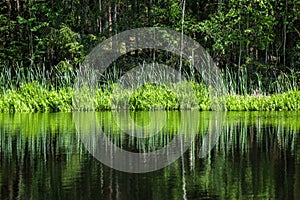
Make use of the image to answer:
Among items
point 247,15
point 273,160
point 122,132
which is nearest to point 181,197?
point 273,160

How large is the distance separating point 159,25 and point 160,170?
16.4 meters

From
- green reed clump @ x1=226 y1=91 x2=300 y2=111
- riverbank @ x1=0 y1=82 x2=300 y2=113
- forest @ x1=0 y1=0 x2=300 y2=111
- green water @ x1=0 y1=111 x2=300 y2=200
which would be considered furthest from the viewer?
forest @ x1=0 y1=0 x2=300 y2=111

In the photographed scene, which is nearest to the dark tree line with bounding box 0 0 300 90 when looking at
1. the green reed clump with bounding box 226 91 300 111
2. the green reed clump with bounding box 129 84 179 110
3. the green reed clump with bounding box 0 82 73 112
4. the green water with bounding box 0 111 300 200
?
the green reed clump with bounding box 0 82 73 112

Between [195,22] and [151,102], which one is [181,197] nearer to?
[151,102]

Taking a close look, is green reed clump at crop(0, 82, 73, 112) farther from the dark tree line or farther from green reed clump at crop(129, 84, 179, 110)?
the dark tree line

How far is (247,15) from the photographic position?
20516 millimetres

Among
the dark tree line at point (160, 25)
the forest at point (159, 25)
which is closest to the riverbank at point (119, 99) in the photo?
the forest at point (159, 25)

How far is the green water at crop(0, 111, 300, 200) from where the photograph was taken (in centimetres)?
420

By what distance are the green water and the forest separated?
11301mm

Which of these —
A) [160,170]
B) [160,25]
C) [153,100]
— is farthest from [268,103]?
[160,170]

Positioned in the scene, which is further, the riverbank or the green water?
the riverbank

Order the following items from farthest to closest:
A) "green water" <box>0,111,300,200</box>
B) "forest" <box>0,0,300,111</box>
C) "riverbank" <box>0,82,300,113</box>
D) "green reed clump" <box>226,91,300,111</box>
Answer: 1. "forest" <box>0,0,300,111</box>
2. "riverbank" <box>0,82,300,113</box>
3. "green reed clump" <box>226,91,300,111</box>
4. "green water" <box>0,111,300,200</box>

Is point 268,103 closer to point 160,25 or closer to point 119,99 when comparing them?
point 119,99

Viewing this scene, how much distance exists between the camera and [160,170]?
5230 mm
